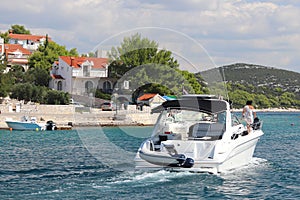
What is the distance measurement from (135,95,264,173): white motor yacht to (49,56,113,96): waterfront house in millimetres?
53724

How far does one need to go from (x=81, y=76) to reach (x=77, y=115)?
68.9 ft

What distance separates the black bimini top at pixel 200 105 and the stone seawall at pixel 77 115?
110ft

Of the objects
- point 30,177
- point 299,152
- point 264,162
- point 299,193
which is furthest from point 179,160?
point 299,152

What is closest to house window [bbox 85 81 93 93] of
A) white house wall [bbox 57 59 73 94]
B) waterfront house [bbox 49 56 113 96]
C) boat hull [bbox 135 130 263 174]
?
waterfront house [bbox 49 56 113 96]

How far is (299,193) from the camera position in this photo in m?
17.0

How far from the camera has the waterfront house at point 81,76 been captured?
76188mm

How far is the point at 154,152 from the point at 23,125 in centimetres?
3279

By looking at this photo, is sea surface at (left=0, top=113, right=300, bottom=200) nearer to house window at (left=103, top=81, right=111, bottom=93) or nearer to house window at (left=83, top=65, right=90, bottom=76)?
house window at (left=103, top=81, right=111, bottom=93)

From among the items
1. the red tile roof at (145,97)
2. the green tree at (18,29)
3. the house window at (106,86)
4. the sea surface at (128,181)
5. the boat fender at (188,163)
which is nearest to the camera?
the sea surface at (128,181)

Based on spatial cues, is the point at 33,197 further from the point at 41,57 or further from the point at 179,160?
the point at 41,57

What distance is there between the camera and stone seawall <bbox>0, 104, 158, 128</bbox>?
54.4 meters

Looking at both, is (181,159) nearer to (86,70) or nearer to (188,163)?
(188,163)

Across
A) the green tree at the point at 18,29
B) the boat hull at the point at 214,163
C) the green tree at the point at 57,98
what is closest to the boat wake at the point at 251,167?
the boat hull at the point at 214,163

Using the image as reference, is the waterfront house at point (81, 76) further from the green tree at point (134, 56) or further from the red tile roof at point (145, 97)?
the red tile roof at point (145, 97)
